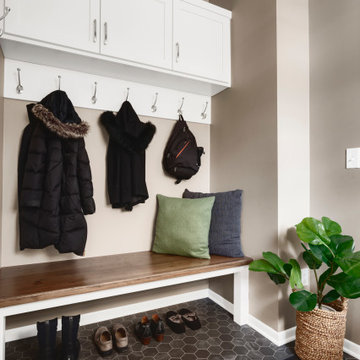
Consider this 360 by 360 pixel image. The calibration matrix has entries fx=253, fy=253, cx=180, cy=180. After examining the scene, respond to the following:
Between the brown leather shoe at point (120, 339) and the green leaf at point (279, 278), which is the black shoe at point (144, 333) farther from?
the green leaf at point (279, 278)

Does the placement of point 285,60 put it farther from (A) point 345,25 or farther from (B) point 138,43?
(B) point 138,43

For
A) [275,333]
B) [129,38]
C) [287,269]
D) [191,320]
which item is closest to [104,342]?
[191,320]

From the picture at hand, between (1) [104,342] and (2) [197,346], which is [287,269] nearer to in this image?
(2) [197,346]

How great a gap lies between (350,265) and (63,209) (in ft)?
5.50

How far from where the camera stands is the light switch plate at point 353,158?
1.55 metres

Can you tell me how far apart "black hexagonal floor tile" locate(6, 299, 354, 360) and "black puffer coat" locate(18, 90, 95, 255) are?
665mm

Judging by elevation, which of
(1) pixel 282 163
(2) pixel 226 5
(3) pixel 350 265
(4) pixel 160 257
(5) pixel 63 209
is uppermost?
(2) pixel 226 5

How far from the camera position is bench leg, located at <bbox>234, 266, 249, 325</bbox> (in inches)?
74.6

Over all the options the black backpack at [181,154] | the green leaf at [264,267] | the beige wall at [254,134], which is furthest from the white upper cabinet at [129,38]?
the green leaf at [264,267]

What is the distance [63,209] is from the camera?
1664 mm

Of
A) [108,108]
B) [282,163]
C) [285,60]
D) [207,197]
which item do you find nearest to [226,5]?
[285,60]

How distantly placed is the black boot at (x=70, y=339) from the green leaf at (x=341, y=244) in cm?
156

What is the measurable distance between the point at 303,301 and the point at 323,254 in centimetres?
28

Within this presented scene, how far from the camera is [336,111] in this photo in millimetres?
1683
